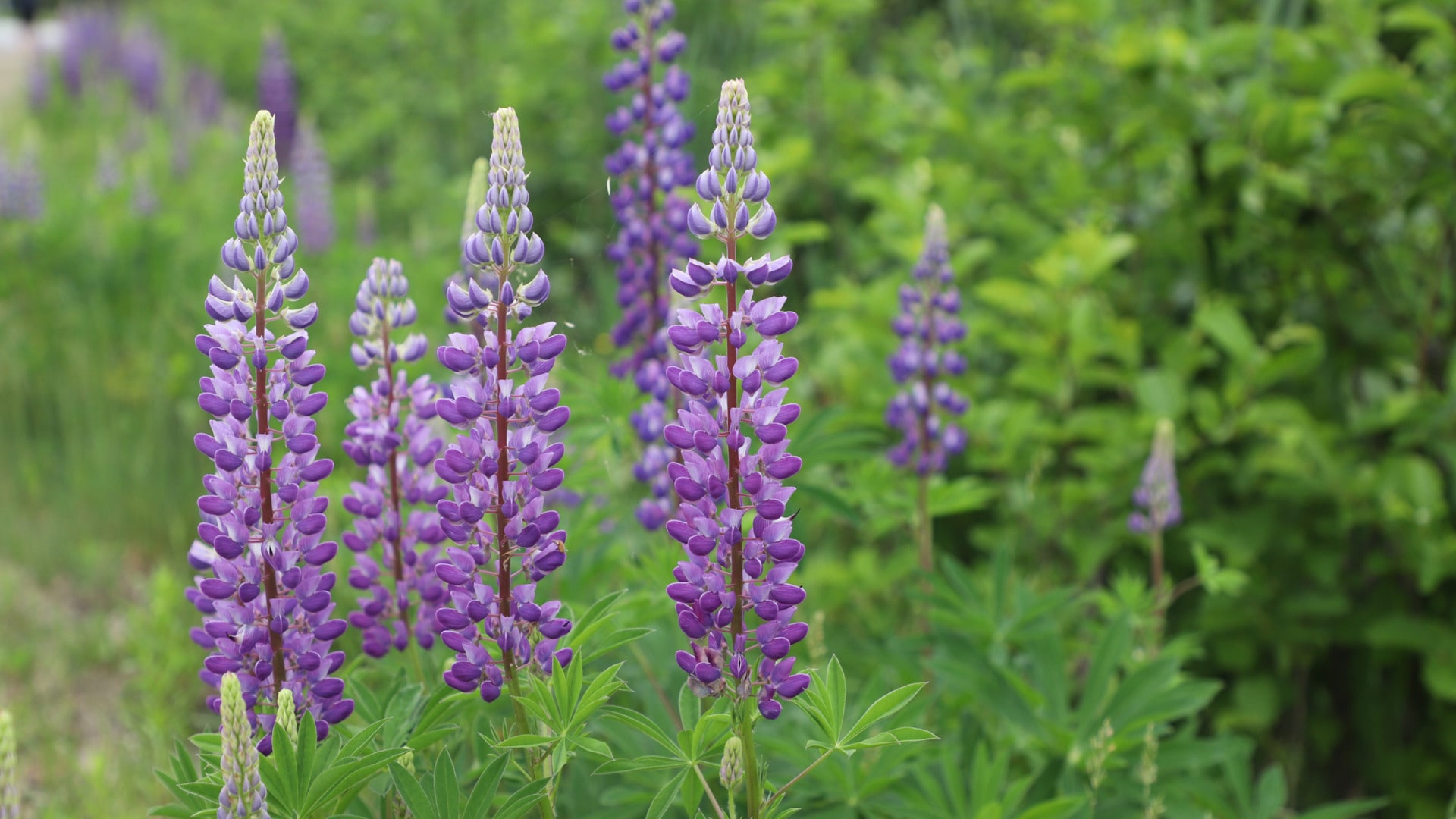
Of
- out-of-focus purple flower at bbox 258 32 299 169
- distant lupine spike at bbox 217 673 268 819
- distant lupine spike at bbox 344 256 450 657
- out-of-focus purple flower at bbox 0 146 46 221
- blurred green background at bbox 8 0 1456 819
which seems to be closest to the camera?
distant lupine spike at bbox 217 673 268 819

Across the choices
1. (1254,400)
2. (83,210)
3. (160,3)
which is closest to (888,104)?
(1254,400)

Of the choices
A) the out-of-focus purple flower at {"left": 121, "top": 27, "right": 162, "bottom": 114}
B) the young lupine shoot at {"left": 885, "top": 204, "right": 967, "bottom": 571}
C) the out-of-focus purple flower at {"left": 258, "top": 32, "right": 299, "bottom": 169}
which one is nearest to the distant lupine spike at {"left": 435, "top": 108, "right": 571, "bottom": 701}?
the young lupine shoot at {"left": 885, "top": 204, "right": 967, "bottom": 571}

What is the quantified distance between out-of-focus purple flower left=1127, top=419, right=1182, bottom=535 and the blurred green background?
15 cm

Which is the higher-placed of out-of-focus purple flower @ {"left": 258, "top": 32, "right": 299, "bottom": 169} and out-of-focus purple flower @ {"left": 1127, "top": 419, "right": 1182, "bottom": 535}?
out-of-focus purple flower @ {"left": 258, "top": 32, "right": 299, "bottom": 169}

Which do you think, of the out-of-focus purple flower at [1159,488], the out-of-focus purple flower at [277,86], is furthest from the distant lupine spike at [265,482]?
the out-of-focus purple flower at [277,86]

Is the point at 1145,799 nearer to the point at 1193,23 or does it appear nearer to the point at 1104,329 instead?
the point at 1104,329

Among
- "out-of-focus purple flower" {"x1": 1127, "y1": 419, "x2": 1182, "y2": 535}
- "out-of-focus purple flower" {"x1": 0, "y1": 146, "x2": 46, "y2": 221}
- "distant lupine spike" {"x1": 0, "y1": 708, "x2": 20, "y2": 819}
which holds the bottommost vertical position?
"distant lupine spike" {"x1": 0, "y1": 708, "x2": 20, "y2": 819}

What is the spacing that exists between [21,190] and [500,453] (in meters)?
4.60

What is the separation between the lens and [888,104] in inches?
173

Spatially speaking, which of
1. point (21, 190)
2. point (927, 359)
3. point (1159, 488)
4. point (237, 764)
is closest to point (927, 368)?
point (927, 359)

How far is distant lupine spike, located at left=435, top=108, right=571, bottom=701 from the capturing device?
4.47ft

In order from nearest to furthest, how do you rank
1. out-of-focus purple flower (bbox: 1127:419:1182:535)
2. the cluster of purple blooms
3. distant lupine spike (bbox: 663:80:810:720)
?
1. distant lupine spike (bbox: 663:80:810:720)
2. the cluster of purple blooms
3. out-of-focus purple flower (bbox: 1127:419:1182:535)

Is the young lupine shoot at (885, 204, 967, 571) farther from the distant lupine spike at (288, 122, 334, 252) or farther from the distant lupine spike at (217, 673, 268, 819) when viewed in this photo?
the distant lupine spike at (288, 122, 334, 252)

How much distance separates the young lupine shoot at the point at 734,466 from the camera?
4.34 feet
